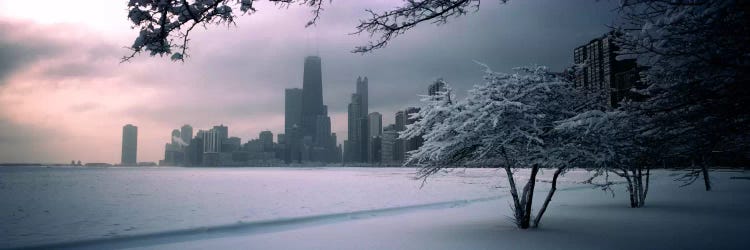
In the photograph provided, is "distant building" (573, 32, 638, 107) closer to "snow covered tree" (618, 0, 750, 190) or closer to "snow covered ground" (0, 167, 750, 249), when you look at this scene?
"snow covered tree" (618, 0, 750, 190)

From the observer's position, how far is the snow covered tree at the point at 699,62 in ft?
18.1

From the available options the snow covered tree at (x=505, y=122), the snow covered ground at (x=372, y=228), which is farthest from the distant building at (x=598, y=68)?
the snow covered ground at (x=372, y=228)

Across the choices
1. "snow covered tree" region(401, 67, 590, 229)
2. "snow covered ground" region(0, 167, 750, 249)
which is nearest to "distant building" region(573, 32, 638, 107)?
"snow covered tree" region(401, 67, 590, 229)

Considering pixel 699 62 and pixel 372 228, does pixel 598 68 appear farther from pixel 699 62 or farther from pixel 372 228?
pixel 372 228

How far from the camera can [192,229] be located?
1355 centimetres

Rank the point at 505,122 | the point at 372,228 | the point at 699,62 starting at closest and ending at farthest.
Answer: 1. the point at 699,62
2. the point at 505,122
3. the point at 372,228

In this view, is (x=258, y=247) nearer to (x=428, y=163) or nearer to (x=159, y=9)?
(x=428, y=163)

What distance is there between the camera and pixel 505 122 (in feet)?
33.2

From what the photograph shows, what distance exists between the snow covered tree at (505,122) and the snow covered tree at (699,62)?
237 cm

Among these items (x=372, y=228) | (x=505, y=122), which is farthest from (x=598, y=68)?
(x=372, y=228)

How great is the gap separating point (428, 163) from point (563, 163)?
3.37 metres

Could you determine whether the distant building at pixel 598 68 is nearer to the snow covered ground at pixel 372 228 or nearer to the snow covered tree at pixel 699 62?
the snow covered tree at pixel 699 62

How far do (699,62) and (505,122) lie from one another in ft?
14.4

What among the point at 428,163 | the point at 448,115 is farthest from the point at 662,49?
the point at 428,163
